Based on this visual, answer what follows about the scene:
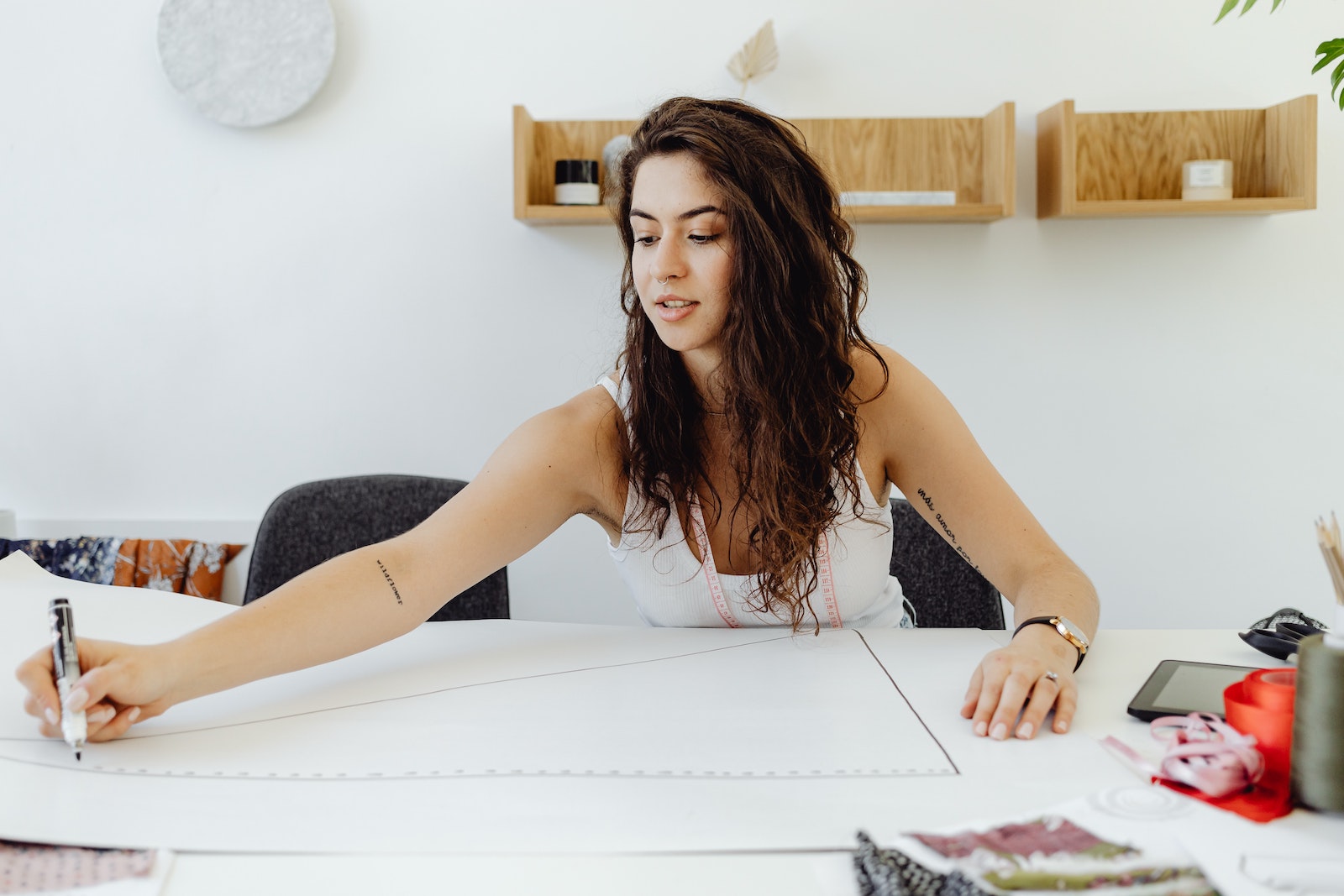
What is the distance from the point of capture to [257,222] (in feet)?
7.49

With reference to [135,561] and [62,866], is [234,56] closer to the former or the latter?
[135,561]

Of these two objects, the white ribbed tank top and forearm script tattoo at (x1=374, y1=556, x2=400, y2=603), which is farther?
the white ribbed tank top

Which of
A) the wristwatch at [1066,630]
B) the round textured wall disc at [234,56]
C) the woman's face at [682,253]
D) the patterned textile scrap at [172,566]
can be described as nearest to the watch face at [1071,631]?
the wristwatch at [1066,630]

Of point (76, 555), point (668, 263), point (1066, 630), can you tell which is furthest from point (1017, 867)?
point (76, 555)

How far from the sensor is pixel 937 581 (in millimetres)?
1781

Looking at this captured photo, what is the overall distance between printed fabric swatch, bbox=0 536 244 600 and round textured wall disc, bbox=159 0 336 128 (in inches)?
35.6

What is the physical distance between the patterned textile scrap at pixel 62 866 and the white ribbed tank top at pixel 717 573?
73cm

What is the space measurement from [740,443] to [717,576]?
0.58ft

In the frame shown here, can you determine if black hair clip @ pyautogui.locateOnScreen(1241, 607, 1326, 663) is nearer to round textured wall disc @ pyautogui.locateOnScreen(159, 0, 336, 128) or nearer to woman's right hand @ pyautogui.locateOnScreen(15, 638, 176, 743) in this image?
woman's right hand @ pyautogui.locateOnScreen(15, 638, 176, 743)

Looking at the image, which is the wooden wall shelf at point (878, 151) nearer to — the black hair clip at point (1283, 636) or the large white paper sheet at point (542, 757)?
the black hair clip at point (1283, 636)

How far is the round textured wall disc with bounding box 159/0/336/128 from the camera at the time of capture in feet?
7.29

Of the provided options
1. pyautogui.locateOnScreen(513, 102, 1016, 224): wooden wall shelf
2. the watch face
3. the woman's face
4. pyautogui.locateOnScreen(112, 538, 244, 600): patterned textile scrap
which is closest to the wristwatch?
the watch face

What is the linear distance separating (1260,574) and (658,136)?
1.76m

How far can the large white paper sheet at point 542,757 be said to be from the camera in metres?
0.73
